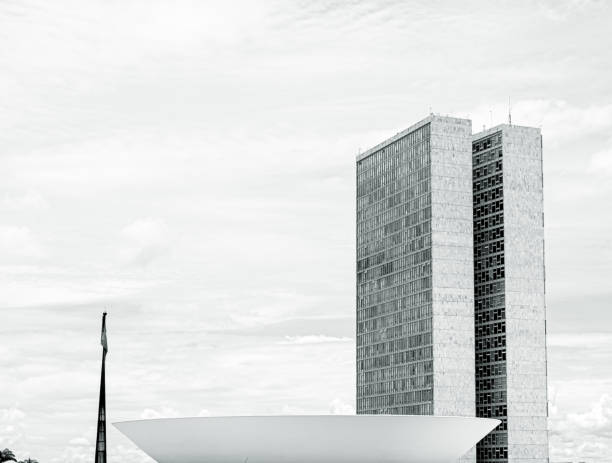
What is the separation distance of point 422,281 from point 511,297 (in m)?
12.4

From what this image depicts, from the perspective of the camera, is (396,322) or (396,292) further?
(396,292)

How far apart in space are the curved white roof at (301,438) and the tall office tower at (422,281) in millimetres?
68537

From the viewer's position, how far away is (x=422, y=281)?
164m

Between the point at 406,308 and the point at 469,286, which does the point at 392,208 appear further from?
the point at 469,286

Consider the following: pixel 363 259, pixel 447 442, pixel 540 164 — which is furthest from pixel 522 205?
pixel 447 442

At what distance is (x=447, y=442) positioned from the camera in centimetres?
9219

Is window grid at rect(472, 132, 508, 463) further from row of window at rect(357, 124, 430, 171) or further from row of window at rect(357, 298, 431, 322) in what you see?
row of window at rect(357, 124, 430, 171)

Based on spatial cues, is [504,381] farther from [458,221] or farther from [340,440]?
[340,440]

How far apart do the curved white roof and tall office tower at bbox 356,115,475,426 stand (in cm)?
6854

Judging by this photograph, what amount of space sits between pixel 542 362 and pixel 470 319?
11.5m

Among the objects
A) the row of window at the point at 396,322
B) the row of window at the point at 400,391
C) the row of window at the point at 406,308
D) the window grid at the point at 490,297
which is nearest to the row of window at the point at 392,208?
the window grid at the point at 490,297

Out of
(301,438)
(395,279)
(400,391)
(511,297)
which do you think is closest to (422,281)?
(395,279)

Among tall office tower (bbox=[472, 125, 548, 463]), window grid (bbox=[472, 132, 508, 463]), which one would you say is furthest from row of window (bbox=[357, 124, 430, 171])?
tall office tower (bbox=[472, 125, 548, 463])

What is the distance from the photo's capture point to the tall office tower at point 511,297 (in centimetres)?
15988
